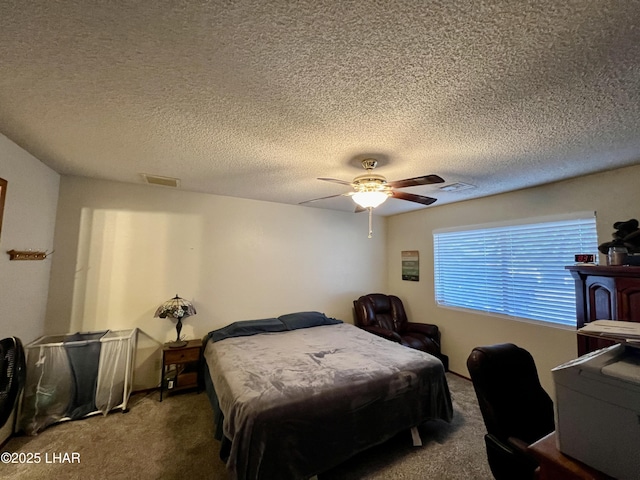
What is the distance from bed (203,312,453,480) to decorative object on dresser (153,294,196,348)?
0.46 metres

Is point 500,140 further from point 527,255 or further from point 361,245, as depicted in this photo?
point 361,245

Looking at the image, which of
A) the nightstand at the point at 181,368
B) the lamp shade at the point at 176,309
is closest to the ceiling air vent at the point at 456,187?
the lamp shade at the point at 176,309

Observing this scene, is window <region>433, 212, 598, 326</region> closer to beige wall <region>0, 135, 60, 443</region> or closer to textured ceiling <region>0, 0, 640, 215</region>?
textured ceiling <region>0, 0, 640, 215</region>

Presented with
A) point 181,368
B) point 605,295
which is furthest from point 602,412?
point 181,368

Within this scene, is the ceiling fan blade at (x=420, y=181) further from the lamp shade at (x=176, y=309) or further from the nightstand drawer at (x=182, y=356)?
the nightstand drawer at (x=182, y=356)

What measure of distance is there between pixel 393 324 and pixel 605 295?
2692mm

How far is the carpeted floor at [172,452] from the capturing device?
1.89 meters

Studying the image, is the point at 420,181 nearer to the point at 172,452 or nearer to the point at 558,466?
the point at 558,466

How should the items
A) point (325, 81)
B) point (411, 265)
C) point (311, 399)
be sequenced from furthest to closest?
point (411, 265)
point (311, 399)
point (325, 81)

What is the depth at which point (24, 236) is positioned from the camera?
7.50 feet

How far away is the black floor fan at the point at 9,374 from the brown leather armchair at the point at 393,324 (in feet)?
11.4

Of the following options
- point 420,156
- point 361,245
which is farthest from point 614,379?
point 361,245

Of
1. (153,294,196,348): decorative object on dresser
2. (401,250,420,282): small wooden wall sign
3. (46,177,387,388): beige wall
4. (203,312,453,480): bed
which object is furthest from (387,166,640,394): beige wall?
(153,294,196,348): decorative object on dresser

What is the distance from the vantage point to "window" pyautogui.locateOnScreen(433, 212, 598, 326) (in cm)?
273
